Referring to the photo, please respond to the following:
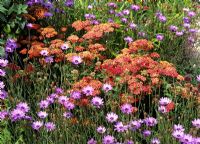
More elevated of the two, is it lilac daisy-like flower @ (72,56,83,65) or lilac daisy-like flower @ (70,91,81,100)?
lilac daisy-like flower @ (72,56,83,65)

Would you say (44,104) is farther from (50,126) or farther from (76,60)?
(76,60)

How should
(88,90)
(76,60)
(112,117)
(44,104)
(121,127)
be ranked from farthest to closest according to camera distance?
(76,60), (88,90), (44,104), (112,117), (121,127)

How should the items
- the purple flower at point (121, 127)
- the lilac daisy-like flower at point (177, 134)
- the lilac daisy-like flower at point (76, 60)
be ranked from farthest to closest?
the lilac daisy-like flower at point (76, 60) → the purple flower at point (121, 127) → the lilac daisy-like flower at point (177, 134)

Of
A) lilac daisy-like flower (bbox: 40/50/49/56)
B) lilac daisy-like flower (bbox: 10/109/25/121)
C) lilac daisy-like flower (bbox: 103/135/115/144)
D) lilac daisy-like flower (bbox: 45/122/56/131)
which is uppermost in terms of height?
lilac daisy-like flower (bbox: 40/50/49/56)

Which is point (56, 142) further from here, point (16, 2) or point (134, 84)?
point (16, 2)

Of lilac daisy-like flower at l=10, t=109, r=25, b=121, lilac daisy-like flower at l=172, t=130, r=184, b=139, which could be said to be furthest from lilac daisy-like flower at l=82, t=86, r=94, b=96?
lilac daisy-like flower at l=172, t=130, r=184, b=139

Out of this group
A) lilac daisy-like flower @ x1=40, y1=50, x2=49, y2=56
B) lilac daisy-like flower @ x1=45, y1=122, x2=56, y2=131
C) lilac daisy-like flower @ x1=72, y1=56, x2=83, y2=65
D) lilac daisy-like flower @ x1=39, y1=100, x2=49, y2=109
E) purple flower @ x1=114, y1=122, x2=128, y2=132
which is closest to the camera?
purple flower @ x1=114, y1=122, x2=128, y2=132

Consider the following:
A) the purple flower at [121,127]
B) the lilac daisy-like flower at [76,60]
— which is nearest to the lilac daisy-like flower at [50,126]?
the purple flower at [121,127]

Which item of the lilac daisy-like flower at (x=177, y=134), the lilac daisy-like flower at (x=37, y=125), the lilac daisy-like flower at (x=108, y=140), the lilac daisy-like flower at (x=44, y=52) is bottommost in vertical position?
the lilac daisy-like flower at (x=37, y=125)

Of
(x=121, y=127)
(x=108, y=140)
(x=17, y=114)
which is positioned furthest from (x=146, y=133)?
(x=17, y=114)

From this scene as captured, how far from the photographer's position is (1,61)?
4.34 meters

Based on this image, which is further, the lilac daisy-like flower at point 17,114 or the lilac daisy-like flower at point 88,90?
the lilac daisy-like flower at point 88,90

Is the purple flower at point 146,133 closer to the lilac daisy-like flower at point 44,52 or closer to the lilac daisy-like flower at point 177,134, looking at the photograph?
the lilac daisy-like flower at point 177,134

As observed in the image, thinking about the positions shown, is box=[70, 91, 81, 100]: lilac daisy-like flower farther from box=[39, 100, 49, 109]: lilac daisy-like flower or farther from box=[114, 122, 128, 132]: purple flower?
box=[114, 122, 128, 132]: purple flower
